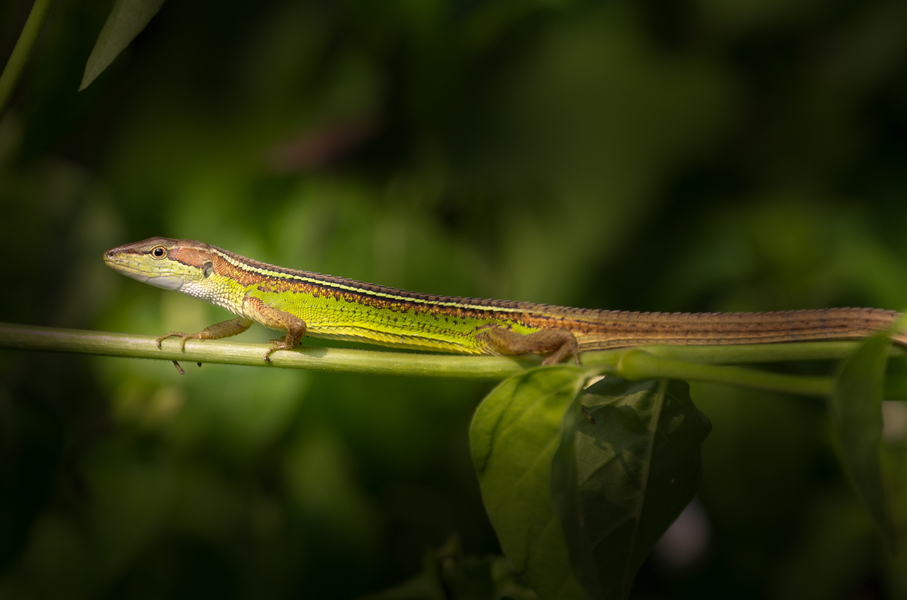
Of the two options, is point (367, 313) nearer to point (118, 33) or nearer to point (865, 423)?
point (118, 33)

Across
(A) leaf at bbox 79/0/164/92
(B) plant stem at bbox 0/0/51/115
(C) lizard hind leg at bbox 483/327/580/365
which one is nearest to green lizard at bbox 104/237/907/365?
(C) lizard hind leg at bbox 483/327/580/365

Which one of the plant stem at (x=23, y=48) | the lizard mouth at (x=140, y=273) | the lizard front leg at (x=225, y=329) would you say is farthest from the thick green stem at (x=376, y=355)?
the lizard mouth at (x=140, y=273)

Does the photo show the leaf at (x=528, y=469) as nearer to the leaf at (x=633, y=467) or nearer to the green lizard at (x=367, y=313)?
the leaf at (x=633, y=467)

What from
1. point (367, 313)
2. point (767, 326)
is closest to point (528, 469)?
point (767, 326)

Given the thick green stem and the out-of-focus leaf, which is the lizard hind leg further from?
the out-of-focus leaf

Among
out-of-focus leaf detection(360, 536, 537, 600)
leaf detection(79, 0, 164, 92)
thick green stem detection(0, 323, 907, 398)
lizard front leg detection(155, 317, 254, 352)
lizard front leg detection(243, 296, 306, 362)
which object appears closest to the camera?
leaf detection(79, 0, 164, 92)

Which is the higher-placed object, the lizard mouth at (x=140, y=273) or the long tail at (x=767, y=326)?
the lizard mouth at (x=140, y=273)

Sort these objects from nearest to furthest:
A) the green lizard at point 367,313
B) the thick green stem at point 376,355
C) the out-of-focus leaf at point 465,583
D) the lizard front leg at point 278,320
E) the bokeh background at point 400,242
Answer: the thick green stem at point 376,355, the out-of-focus leaf at point 465,583, the lizard front leg at point 278,320, the green lizard at point 367,313, the bokeh background at point 400,242
